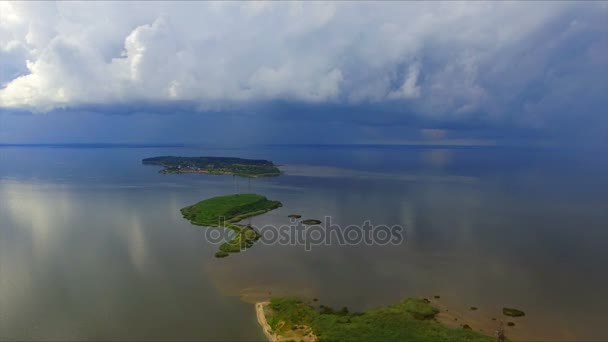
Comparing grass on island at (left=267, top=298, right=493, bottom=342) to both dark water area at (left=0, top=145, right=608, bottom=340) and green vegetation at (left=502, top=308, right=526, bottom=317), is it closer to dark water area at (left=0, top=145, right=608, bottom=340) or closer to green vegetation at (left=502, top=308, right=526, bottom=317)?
dark water area at (left=0, top=145, right=608, bottom=340)

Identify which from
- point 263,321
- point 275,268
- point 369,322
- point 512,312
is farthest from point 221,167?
point 512,312

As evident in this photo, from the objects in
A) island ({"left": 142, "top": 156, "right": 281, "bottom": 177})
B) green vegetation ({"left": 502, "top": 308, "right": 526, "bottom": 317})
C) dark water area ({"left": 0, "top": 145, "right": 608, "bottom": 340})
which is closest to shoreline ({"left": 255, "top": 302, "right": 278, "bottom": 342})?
dark water area ({"left": 0, "top": 145, "right": 608, "bottom": 340})

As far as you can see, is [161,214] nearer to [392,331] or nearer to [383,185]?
[392,331]

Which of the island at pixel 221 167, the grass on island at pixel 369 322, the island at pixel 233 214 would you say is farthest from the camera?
the island at pixel 221 167

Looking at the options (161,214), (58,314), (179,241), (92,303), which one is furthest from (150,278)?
(161,214)

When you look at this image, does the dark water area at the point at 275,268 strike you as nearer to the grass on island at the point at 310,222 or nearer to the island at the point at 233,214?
the island at the point at 233,214

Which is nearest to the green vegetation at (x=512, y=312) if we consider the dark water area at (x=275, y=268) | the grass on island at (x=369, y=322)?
the dark water area at (x=275, y=268)
